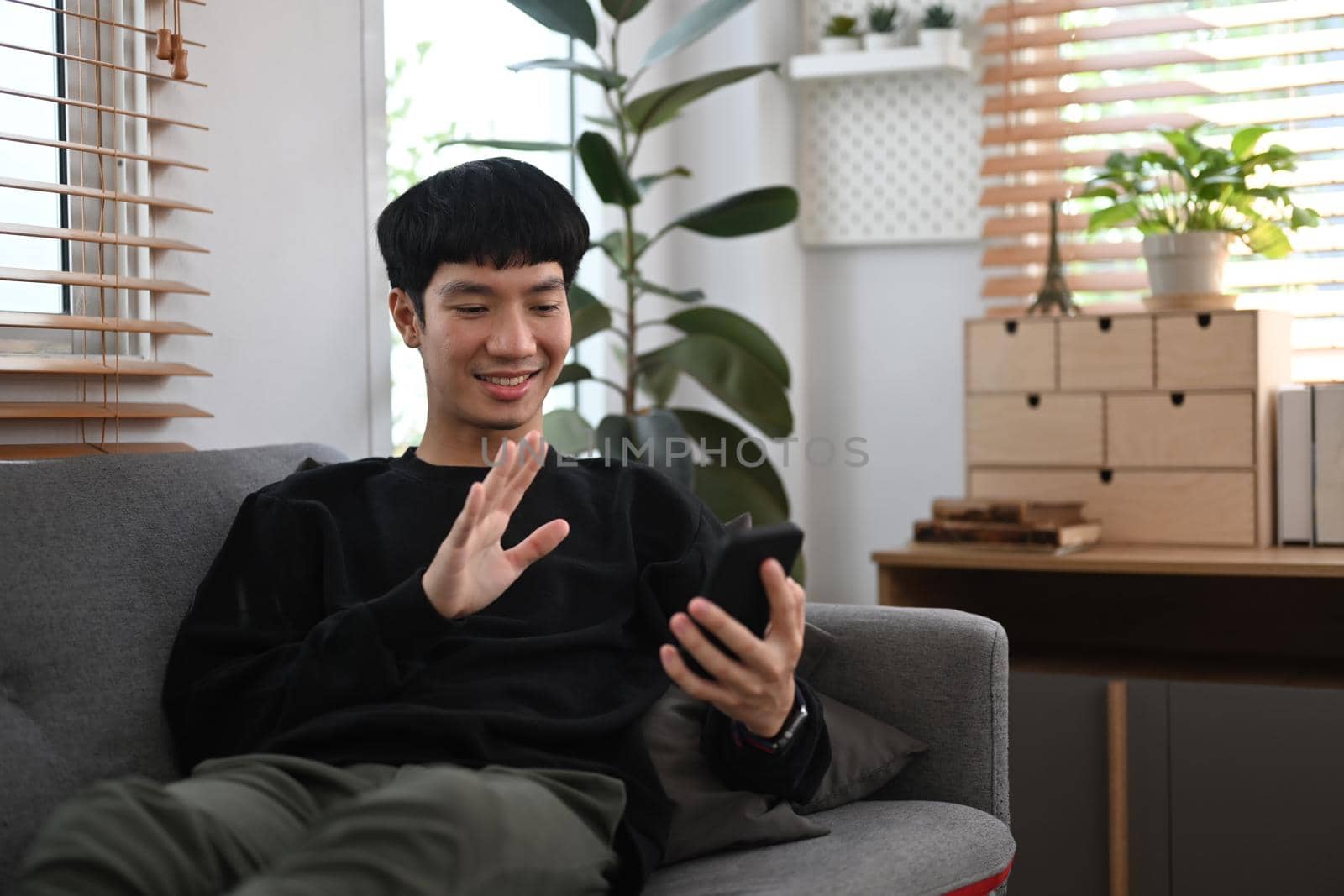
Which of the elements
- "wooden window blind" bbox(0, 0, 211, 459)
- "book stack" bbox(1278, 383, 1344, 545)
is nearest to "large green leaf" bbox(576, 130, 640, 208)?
"wooden window blind" bbox(0, 0, 211, 459)

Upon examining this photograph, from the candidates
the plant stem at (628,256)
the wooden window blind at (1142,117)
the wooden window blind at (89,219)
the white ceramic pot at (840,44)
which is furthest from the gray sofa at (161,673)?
the white ceramic pot at (840,44)

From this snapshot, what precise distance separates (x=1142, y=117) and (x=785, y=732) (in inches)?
75.5

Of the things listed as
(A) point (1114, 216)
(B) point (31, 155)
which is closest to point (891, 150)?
(A) point (1114, 216)

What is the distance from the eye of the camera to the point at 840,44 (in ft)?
9.50

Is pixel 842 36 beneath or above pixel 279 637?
above

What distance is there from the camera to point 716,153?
302 centimetres

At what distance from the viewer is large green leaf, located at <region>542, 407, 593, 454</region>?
2.44m

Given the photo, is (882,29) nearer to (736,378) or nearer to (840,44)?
(840,44)

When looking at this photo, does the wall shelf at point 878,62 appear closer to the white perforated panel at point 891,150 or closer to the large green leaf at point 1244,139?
the white perforated panel at point 891,150

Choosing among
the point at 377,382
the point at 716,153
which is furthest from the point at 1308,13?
the point at 377,382

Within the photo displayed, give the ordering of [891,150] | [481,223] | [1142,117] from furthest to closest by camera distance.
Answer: [891,150] < [1142,117] < [481,223]

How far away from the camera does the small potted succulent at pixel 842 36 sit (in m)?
2.89

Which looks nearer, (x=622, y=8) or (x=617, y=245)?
(x=622, y=8)

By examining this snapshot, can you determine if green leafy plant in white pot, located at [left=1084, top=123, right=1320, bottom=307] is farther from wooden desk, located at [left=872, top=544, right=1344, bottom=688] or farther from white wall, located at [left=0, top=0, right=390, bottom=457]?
white wall, located at [left=0, top=0, right=390, bottom=457]
